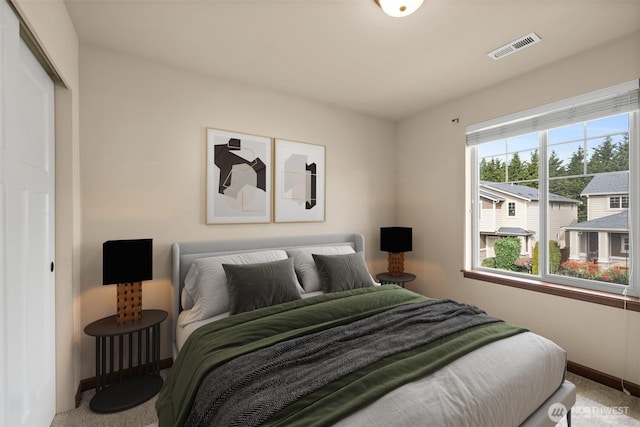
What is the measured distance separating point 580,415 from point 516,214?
1.74m

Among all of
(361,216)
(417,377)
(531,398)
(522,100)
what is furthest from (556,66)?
(417,377)

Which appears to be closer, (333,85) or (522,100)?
(522,100)

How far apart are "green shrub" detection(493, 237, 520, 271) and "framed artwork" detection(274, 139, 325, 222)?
6.45ft

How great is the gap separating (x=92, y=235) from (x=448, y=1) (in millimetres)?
3014

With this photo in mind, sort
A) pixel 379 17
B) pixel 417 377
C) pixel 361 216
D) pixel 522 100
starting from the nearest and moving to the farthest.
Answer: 1. pixel 417 377
2. pixel 379 17
3. pixel 522 100
4. pixel 361 216

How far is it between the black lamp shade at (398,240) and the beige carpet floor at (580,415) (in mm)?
1930

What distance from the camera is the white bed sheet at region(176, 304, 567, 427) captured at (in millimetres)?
1157

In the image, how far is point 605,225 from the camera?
2455mm

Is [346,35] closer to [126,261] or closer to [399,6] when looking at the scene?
[399,6]

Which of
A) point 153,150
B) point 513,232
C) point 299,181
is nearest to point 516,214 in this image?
point 513,232

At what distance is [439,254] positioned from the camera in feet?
11.8

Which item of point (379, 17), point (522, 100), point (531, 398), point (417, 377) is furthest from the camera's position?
point (522, 100)

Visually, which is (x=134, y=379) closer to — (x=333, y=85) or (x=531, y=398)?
(x=531, y=398)

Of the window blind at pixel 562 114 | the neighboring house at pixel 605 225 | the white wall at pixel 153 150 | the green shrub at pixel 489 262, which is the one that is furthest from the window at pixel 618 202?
the white wall at pixel 153 150
